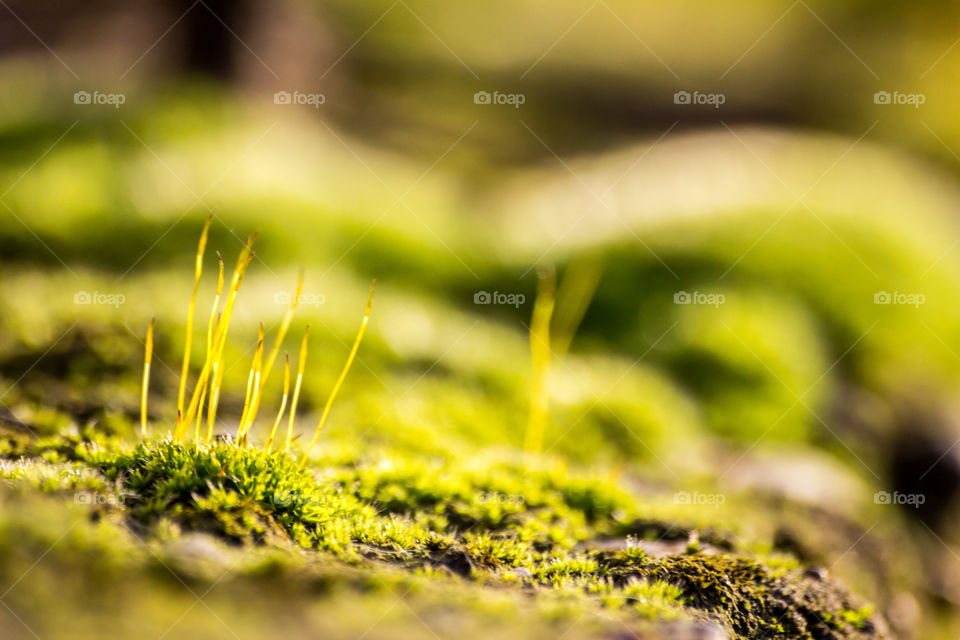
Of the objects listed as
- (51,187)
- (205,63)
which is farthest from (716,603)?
(205,63)

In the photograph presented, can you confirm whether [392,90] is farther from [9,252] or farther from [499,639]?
[499,639]
